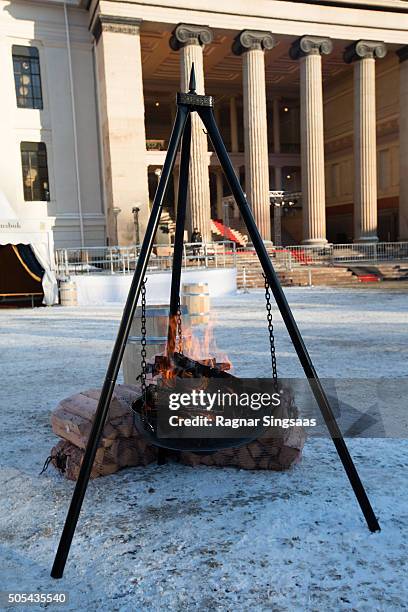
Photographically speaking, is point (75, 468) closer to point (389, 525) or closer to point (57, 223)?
point (389, 525)

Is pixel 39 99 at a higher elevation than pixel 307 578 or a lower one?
higher

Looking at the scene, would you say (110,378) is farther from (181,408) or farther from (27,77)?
(27,77)

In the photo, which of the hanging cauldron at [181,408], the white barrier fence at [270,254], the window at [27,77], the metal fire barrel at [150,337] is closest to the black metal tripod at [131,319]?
the hanging cauldron at [181,408]

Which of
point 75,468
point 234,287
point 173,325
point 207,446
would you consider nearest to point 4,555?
point 75,468

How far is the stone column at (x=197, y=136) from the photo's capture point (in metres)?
Answer: 25.8

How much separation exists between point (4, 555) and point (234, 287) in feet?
53.0

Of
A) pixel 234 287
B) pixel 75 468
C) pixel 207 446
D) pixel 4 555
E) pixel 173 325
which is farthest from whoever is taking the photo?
pixel 234 287

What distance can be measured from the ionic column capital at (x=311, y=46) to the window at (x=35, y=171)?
1507 centimetres

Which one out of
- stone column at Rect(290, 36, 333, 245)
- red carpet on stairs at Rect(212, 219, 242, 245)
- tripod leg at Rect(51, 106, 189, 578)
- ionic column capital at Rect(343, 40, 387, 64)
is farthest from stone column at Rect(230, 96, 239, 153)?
tripod leg at Rect(51, 106, 189, 578)

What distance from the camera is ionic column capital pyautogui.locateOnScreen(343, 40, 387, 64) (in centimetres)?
2905

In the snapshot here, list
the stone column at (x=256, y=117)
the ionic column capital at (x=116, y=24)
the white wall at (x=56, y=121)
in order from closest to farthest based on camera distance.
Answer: the ionic column capital at (x=116, y=24), the white wall at (x=56, y=121), the stone column at (x=256, y=117)

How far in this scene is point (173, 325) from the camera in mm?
3959

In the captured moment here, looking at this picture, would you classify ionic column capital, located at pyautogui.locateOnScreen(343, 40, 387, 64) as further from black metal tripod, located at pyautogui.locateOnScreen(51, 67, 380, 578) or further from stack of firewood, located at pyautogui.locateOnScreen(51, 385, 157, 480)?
stack of firewood, located at pyautogui.locateOnScreen(51, 385, 157, 480)

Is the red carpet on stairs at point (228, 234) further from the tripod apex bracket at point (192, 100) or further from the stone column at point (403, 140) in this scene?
the tripod apex bracket at point (192, 100)
